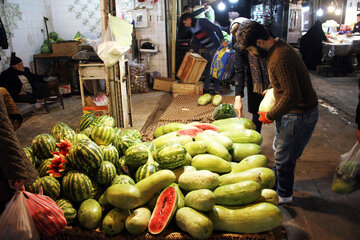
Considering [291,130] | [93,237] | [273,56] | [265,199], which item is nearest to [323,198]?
[291,130]

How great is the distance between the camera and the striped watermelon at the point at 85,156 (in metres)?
2.14

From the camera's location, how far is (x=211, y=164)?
2424mm

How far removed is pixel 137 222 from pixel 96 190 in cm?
49

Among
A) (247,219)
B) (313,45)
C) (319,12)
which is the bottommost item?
(247,219)

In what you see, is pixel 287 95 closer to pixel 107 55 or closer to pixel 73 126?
pixel 107 55

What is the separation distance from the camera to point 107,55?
388 cm

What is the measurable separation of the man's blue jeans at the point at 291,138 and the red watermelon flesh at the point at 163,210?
4.22ft

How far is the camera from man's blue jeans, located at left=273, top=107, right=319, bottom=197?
2645 mm

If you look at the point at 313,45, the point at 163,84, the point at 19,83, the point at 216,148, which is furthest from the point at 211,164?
the point at 313,45

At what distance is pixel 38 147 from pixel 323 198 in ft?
10.3

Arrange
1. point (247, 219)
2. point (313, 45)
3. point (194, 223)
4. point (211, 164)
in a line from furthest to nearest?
point (313, 45) → point (211, 164) → point (247, 219) → point (194, 223)

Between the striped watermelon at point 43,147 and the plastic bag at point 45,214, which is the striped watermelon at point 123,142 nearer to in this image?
the striped watermelon at point 43,147

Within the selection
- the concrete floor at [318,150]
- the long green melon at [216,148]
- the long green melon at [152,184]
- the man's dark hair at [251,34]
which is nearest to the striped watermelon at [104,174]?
the long green melon at [152,184]

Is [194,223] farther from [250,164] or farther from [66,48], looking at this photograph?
[66,48]
